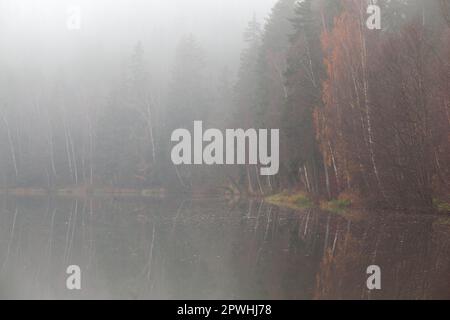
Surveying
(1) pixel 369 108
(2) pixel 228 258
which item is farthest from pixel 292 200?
→ (2) pixel 228 258

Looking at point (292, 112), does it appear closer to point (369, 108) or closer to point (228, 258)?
point (369, 108)

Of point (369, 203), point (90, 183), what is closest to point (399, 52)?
point (369, 203)

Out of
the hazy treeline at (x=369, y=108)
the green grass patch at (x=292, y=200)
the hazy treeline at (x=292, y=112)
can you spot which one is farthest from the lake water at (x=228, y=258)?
the green grass patch at (x=292, y=200)

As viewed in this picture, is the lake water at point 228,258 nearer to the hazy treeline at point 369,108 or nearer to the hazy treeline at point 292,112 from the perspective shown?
the hazy treeline at point 369,108

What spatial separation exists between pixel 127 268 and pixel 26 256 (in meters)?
3.23

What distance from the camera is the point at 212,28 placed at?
84875mm

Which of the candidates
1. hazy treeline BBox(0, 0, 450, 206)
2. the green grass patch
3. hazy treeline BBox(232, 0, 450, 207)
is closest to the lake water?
hazy treeline BBox(232, 0, 450, 207)

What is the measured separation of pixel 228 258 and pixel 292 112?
19966mm

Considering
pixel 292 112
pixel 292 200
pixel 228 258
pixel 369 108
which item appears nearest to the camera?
pixel 228 258

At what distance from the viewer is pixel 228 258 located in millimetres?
12242

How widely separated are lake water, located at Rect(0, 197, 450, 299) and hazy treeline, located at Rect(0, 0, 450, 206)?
3.85 m
